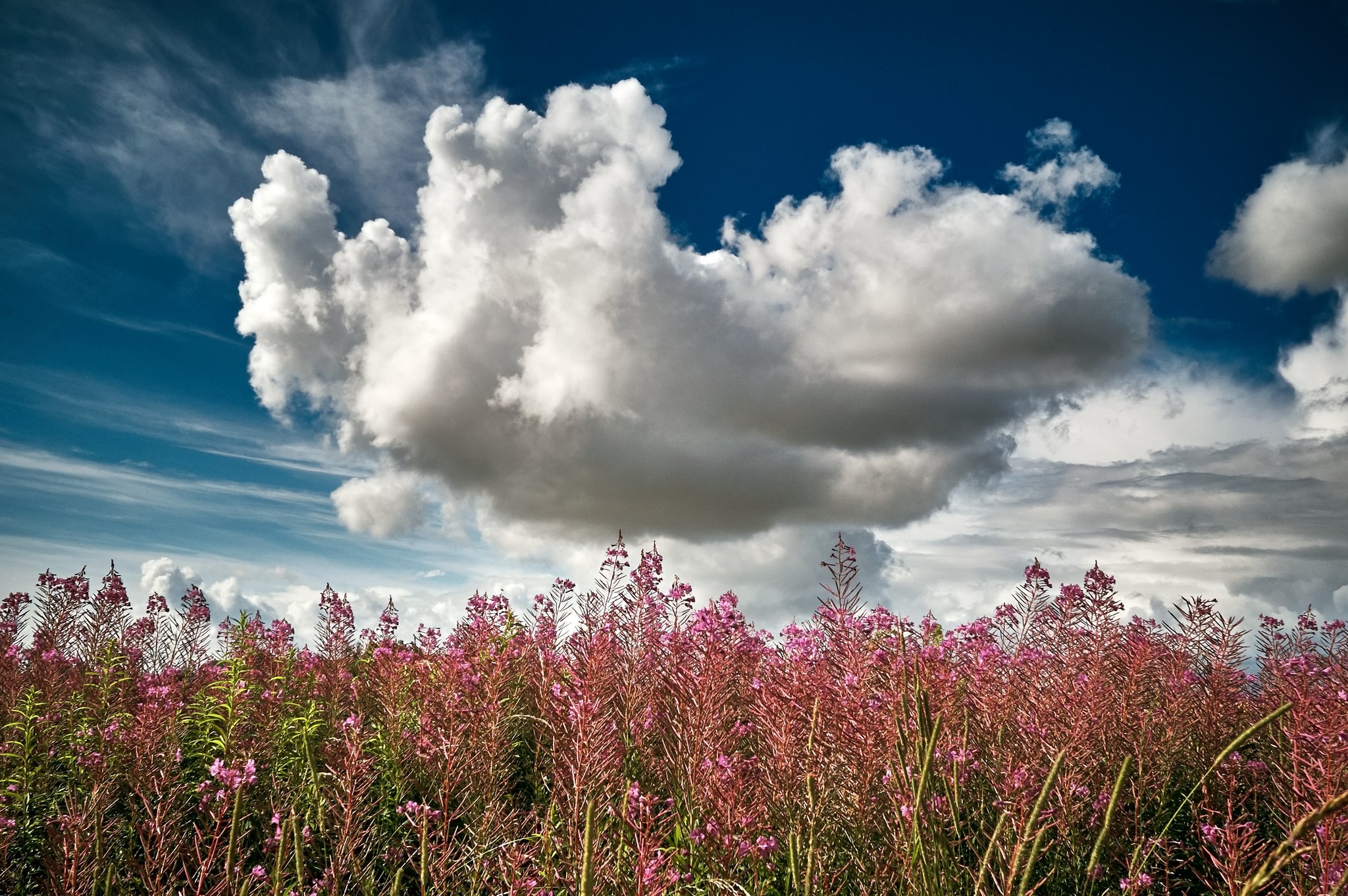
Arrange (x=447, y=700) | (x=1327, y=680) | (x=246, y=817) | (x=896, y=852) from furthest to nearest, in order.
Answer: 1. (x=1327, y=680)
2. (x=246, y=817)
3. (x=447, y=700)
4. (x=896, y=852)

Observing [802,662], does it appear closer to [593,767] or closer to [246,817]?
[593,767]

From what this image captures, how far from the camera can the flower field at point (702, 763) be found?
3.14 metres

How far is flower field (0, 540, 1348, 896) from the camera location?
3137mm

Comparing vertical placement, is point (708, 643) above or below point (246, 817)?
above

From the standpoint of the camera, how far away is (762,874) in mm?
3758

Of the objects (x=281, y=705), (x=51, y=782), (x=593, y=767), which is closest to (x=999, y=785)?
(x=593, y=767)

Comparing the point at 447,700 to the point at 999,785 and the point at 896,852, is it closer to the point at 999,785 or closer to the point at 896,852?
the point at 896,852

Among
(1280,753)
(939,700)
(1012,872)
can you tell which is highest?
(939,700)

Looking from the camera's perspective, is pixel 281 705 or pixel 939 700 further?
pixel 281 705

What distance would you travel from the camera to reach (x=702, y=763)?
3.51 metres

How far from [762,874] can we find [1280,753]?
400 cm

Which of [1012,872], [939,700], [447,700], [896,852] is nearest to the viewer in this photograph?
[1012,872]

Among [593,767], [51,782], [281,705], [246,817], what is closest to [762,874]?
[593,767]

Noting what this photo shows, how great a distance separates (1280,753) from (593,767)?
16.3 ft
